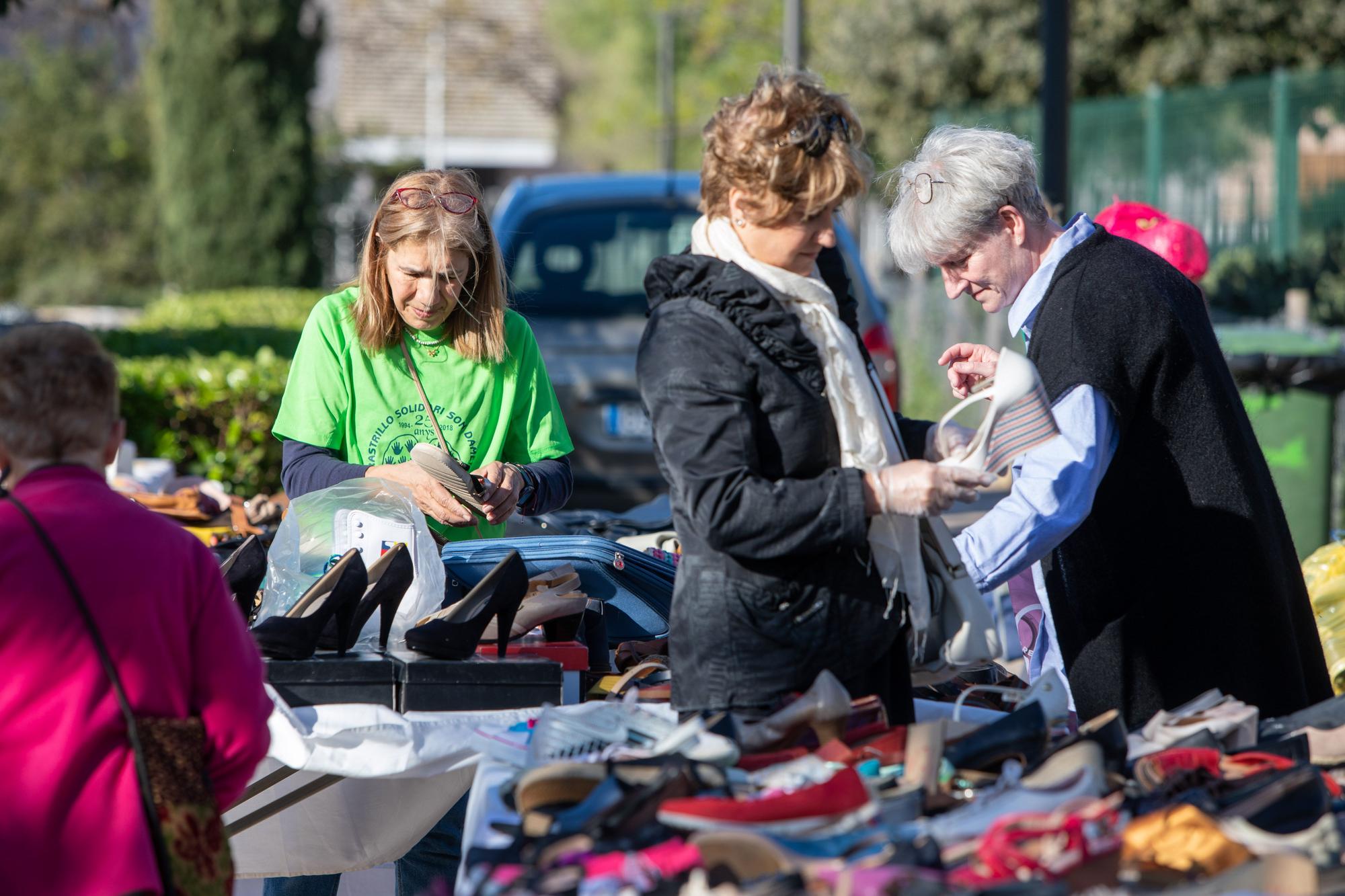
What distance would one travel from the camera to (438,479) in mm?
3357

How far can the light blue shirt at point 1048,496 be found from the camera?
282 cm

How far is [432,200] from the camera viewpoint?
11.6 feet

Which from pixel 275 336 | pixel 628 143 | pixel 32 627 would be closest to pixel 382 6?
pixel 628 143

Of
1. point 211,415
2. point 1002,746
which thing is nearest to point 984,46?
point 211,415

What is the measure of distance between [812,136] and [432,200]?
4.67 ft

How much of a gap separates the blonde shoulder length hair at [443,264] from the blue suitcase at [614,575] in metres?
0.46

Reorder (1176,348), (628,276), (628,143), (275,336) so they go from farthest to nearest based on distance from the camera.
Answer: (628,143)
(275,336)
(628,276)
(1176,348)

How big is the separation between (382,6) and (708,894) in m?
40.0

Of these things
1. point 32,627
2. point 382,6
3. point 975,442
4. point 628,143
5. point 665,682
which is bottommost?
point 665,682

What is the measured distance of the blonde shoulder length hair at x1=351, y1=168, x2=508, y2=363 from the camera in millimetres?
3496

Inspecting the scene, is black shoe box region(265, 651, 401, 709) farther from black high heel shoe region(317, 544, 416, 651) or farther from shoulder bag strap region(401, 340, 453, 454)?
shoulder bag strap region(401, 340, 453, 454)

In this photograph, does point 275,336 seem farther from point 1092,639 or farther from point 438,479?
point 1092,639

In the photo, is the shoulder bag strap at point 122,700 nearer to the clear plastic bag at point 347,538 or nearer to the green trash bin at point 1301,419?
the clear plastic bag at point 347,538

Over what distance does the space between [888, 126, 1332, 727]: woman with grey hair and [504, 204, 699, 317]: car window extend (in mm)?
5607
